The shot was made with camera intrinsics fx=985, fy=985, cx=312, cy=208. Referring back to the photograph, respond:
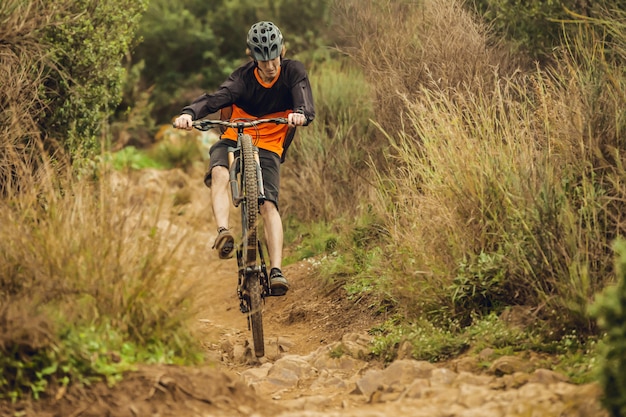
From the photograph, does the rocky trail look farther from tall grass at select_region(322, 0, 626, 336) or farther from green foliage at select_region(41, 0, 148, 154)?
green foliage at select_region(41, 0, 148, 154)

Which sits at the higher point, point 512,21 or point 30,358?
point 512,21

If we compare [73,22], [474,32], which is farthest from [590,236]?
[73,22]

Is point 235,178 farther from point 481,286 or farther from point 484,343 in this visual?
point 484,343

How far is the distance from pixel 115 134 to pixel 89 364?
10.5 meters

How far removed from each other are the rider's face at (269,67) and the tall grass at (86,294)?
7.87 feet

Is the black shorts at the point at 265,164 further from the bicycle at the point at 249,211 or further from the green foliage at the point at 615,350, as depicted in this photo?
the green foliage at the point at 615,350

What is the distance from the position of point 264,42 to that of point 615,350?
13.4 feet

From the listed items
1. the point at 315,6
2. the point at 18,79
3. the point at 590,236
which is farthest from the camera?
the point at 315,6

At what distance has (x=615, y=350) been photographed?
14.4 ft

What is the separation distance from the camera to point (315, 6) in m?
16.9

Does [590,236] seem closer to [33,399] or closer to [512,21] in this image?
[33,399]

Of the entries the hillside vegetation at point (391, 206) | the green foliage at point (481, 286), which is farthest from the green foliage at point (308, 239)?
the green foliage at point (481, 286)

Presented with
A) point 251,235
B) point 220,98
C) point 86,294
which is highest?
point 220,98

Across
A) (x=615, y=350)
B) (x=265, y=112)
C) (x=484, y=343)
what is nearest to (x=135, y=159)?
(x=265, y=112)
